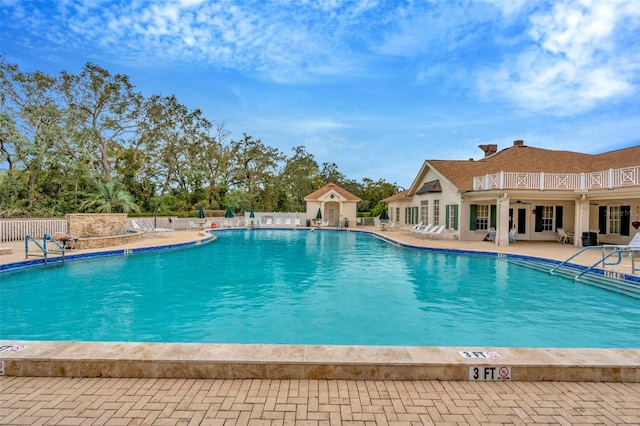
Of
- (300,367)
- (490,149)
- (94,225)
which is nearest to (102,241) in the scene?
(94,225)

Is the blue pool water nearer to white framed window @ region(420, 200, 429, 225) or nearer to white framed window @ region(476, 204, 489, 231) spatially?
white framed window @ region(476, 204, 489, 231)

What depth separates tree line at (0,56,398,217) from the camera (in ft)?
70.6

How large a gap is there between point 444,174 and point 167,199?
23.5m

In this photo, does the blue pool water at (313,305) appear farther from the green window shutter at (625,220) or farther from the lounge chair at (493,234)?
the green window shutter at (625,220)

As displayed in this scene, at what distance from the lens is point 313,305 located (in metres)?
6.95

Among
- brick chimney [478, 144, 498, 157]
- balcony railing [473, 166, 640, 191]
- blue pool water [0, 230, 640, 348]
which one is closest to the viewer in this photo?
blue pool water [0, 230, 640, 348]

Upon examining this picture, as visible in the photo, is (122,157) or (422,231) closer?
(422,231)

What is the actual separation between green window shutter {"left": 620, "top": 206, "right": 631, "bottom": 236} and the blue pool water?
8603 mm

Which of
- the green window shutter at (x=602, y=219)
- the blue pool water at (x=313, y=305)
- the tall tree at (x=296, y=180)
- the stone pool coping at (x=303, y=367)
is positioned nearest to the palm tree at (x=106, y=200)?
the blue pool water at (x=313, y=305)

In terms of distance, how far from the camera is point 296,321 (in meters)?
6.01

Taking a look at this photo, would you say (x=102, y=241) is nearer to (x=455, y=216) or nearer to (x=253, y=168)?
(x=455, y=216)

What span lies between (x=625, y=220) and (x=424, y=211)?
380 inches

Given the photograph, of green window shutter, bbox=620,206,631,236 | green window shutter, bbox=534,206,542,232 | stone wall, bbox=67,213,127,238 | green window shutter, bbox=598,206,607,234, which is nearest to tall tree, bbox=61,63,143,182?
stone wall, bbox=67,213,127,238

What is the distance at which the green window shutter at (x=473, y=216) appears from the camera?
17.4 metres
